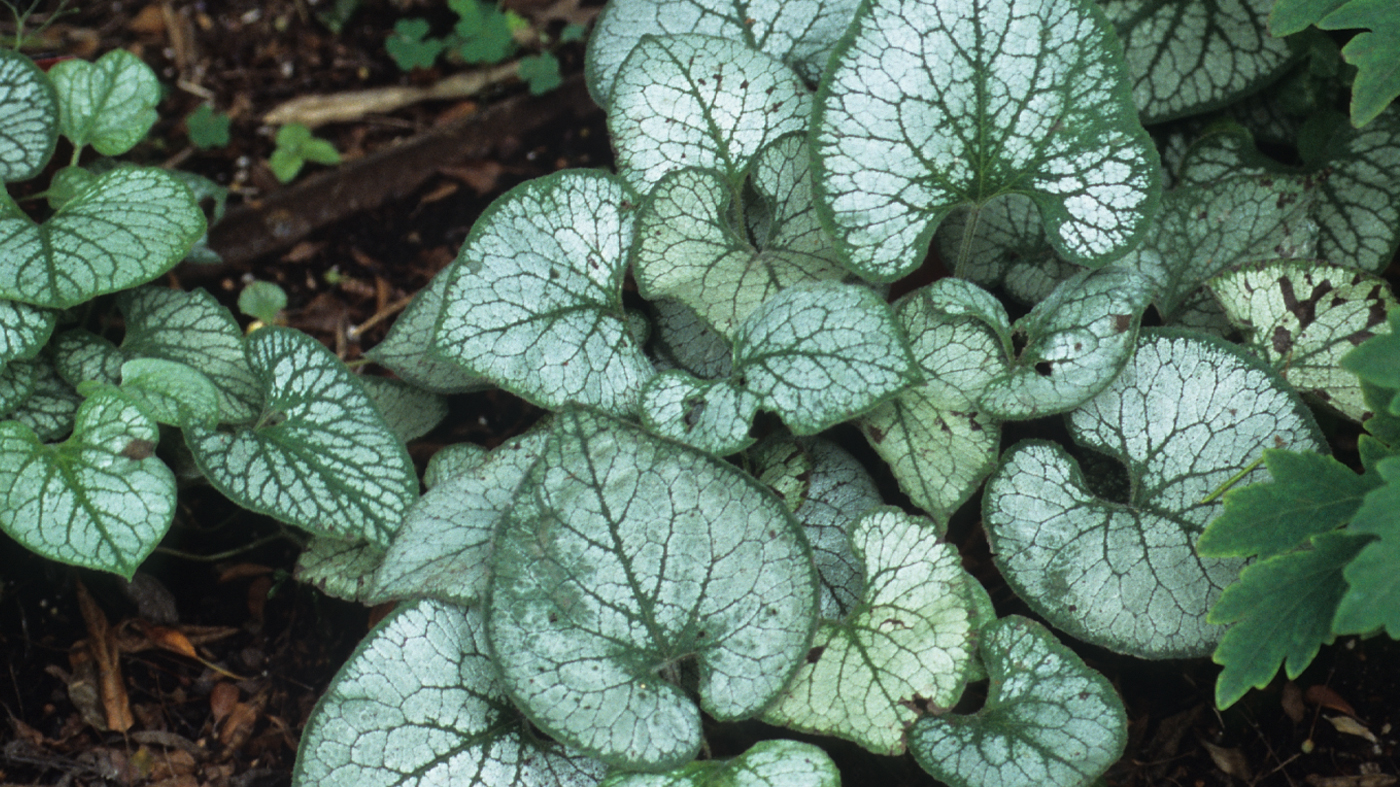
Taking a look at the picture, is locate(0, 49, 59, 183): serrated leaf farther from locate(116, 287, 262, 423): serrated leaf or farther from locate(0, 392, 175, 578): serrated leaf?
locate(0, 392, 175, 578): serrated leaf

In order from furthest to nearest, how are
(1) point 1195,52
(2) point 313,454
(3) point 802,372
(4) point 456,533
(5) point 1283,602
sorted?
1. (1) point 1195,52
2. (2) point 313,454
3. (4) point 456,533
4. (3) point 802,372
5. (5) point 1283,602

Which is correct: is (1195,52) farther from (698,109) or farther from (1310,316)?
(698,109)

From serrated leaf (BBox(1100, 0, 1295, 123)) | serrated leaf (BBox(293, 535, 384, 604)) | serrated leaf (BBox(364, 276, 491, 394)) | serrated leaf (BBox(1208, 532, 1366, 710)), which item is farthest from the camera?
serrated leaf (BBox(1100, 0, 1295, 123))

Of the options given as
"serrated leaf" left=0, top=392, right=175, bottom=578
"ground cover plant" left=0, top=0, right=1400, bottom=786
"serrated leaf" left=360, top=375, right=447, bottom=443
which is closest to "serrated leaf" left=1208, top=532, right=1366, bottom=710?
"ground cover plant" left=0, top=0, right=1400, bottom=786

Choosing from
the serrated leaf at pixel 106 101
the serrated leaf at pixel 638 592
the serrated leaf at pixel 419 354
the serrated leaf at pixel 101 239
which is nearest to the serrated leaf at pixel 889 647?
the serrated leaf at pixel 638 592

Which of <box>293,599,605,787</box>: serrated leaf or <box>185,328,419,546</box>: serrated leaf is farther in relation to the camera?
<box>185,328,419,546</box>: serrated leaf

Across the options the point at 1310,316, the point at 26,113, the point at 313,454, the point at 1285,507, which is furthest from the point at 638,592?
the point at 26,113
